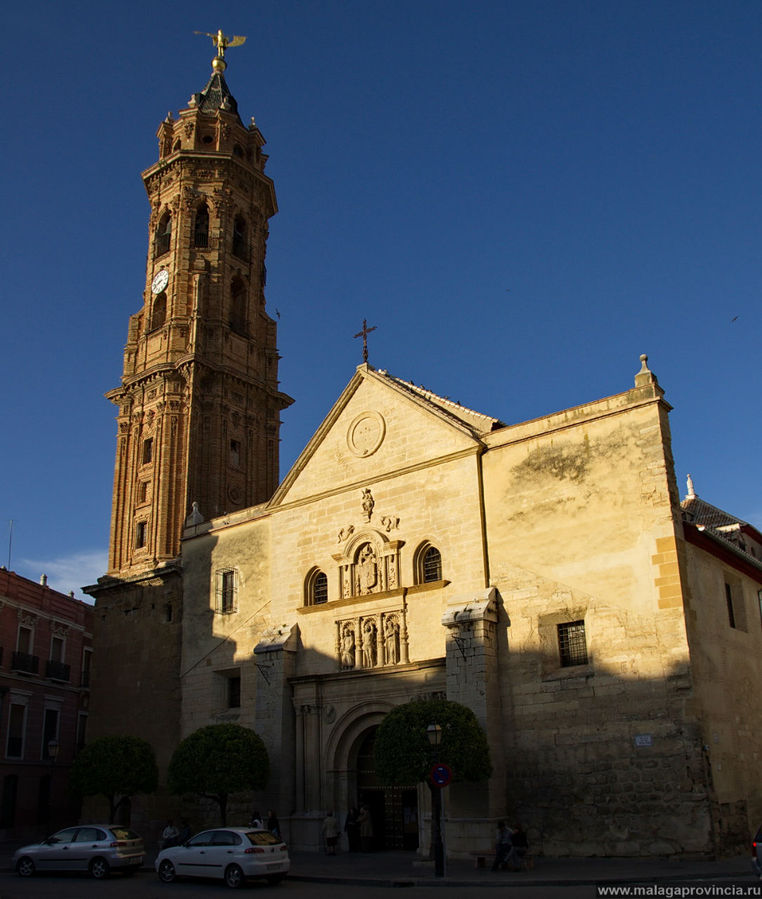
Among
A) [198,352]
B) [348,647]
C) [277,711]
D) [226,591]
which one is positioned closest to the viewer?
[348,647]

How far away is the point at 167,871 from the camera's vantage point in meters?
19.0

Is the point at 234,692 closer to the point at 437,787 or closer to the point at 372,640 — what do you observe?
the point at 372,640

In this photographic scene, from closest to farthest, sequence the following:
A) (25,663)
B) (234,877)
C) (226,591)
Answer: (234,877) < (226,591) < (25,663)

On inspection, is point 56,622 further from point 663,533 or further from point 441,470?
point 663,533

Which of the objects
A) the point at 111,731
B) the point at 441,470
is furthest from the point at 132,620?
the point at 441,470

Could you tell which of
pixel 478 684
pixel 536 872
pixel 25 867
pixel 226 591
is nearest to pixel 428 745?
pixel 478 684

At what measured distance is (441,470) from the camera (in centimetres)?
2517

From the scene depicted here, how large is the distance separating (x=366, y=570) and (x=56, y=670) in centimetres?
1860

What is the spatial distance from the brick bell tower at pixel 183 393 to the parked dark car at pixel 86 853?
992 cm

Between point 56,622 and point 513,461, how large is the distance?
941 inches

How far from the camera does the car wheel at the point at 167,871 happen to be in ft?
62.0

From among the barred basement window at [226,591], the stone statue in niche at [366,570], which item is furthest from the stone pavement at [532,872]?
the barred basement window at [226,591]

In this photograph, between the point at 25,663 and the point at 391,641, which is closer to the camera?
the point at 391,641

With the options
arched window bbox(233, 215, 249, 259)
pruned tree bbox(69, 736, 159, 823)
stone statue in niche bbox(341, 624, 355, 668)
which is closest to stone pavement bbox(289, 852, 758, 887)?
stone statue in niche bbox(341, 624, 355, 668)
